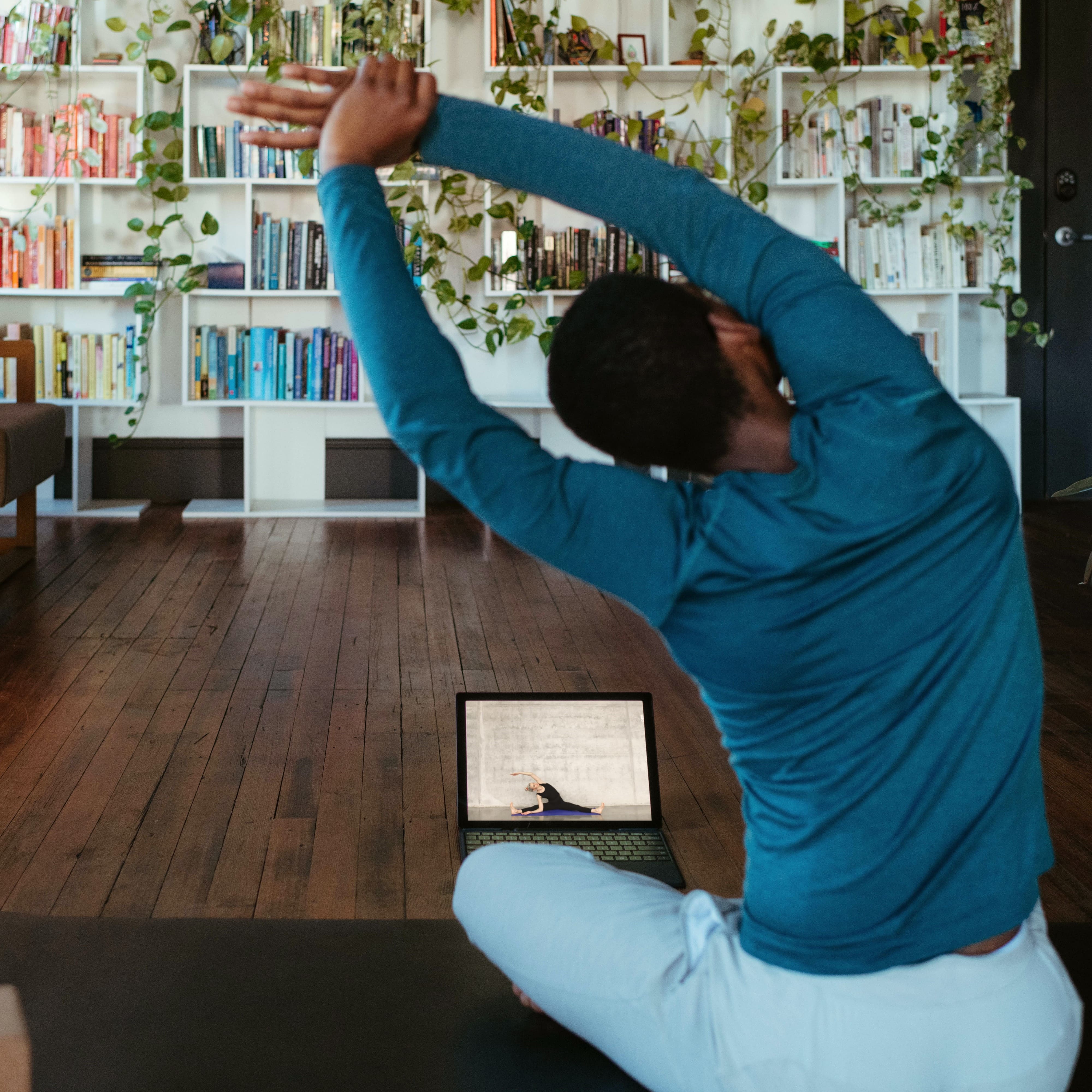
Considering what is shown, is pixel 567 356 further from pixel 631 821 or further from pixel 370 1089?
pixel 631 821

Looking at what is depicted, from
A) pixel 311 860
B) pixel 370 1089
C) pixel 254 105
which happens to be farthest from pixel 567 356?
pixel 311 860

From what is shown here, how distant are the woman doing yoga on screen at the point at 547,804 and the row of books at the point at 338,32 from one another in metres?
3.56

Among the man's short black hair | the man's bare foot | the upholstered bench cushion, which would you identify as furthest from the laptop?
the upholstered bench cushion

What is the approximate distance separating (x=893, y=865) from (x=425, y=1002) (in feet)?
2.22

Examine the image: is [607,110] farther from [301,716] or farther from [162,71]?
[301,716]

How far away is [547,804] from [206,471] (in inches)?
150

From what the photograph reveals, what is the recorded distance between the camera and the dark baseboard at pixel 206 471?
17.6 feet

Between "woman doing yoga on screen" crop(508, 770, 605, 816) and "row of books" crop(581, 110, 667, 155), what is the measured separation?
3508mm

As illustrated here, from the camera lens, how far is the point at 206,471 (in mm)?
5422

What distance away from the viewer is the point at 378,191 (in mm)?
869

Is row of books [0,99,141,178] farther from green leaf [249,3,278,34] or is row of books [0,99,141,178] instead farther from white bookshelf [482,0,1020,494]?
white bookshelf [482,0,1020,494]

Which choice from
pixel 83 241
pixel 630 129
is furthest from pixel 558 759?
pixel 83 241

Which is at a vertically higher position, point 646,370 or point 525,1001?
point 646,370

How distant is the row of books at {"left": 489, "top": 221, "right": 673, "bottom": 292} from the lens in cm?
502
